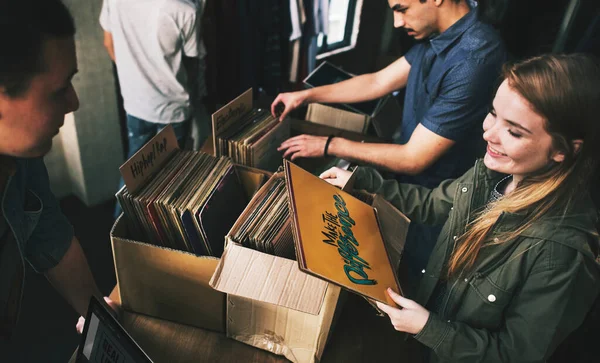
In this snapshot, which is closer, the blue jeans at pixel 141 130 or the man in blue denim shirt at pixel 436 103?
the man in blue denim shirt at pixel 436 103

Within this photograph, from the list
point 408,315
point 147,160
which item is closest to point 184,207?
point 147,160

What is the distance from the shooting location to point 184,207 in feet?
3.35

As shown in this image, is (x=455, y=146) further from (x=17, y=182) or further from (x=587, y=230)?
(x=17, y=182)

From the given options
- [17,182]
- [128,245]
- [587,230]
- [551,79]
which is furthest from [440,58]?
[17,182]

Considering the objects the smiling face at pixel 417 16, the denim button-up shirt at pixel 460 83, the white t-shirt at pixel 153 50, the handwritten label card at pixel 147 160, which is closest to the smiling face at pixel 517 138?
the denim button-up shirt at pixel 460 83

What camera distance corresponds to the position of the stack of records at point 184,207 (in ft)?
3.37

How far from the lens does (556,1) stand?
3863mm

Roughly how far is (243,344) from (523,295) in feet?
2.27

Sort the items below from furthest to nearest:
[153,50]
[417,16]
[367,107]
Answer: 1. [367,107]
2. [153,50]
3. [417,16]

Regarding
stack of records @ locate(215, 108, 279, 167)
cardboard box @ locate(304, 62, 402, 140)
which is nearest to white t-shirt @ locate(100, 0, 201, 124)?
cardboard box @ locate(304, 62, 402, 140)

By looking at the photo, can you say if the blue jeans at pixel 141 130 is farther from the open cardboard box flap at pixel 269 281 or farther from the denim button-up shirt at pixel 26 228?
the open cardboard box flap at pixel 269 281

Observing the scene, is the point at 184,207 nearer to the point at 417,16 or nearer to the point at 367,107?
the point at 417,16

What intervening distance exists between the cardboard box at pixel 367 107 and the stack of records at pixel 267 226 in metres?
1.19

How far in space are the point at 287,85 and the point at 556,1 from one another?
106 inches
